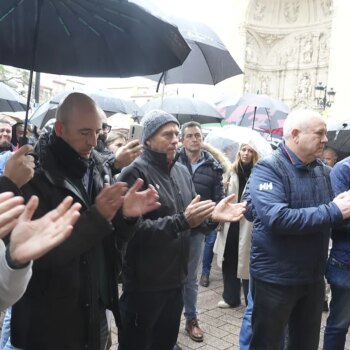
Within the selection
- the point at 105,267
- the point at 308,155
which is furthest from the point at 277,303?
the point at 105,267

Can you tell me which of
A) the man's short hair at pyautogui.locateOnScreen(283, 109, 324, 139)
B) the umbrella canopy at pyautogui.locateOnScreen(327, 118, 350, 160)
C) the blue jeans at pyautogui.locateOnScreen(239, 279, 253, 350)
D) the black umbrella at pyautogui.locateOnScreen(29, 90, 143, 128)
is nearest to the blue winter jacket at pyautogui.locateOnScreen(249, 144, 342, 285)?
the man's short hair at pyautogui.locateOnScreen(283, 109, 324, 139)

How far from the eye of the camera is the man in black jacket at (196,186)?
415 centimetres

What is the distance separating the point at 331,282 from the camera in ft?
10.3

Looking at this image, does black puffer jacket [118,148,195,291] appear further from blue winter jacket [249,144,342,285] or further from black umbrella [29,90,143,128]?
black umbrella [29,90,143,128]

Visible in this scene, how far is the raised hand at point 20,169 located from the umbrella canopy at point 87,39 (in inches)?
21.3

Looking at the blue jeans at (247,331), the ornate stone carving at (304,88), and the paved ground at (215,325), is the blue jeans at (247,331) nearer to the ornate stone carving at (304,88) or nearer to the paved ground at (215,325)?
the paved ground at (215,325)

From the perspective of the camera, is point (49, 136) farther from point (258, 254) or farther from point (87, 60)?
point (258, 254)

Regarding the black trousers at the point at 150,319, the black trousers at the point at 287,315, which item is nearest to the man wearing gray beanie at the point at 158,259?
the black trousers at the point at 150,319

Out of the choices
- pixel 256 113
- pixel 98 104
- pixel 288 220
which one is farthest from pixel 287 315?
pixel 256 113

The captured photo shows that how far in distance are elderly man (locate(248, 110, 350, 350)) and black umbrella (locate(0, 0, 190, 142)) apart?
3.40ft

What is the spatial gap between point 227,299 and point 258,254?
2.27m

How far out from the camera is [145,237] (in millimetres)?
2734

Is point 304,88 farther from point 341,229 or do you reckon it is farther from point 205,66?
point 341,229

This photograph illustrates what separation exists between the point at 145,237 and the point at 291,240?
0.94 meters
